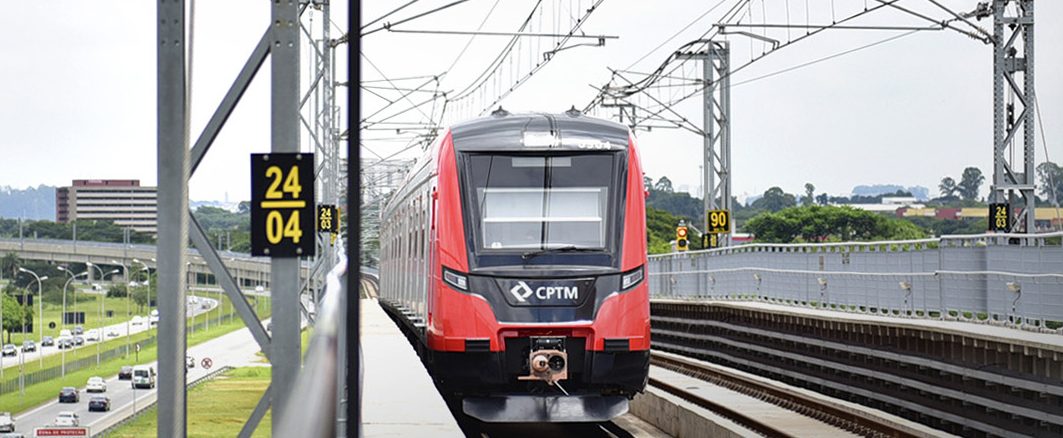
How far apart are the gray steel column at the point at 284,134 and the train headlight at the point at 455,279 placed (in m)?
5.09

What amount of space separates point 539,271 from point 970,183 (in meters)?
73.4

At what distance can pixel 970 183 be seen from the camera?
8338 cm

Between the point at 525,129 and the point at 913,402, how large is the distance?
7768mm

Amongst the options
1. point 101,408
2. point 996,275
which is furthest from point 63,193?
point 996,275

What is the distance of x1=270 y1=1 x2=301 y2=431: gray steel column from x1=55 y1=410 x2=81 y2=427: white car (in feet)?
38.7

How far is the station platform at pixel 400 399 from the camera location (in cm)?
1150

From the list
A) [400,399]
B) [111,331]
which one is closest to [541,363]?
[400,399]

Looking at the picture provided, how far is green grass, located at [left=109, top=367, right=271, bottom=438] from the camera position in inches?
601

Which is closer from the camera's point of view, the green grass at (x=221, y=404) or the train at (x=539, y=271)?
the train at (x=539, y=271)

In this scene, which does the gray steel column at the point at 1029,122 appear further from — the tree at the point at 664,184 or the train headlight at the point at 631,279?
the tree at the point at 664,184

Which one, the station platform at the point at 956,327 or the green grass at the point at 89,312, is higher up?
the green grass at the point at 89,312

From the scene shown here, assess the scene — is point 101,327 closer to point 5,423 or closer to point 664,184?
point 5,423

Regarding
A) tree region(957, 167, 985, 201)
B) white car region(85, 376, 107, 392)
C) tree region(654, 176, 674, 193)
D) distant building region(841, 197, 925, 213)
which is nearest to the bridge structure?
white car region(85, 376, 107, 392)

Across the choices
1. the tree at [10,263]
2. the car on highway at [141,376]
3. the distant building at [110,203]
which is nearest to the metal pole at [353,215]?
the tree at [10,263]
